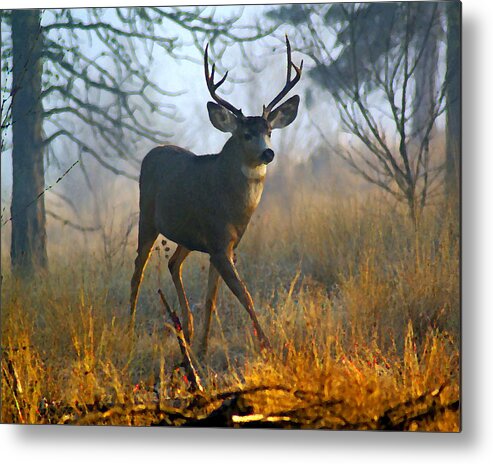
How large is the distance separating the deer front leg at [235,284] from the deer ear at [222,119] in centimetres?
65

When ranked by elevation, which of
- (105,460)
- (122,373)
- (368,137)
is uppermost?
(368,137)

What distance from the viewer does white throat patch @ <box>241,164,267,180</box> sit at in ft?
17.9

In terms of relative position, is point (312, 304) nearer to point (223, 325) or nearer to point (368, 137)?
point (223, 325)

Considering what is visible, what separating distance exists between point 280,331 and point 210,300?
1.38 feet

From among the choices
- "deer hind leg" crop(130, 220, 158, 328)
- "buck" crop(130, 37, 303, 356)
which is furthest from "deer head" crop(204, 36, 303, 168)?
"deer hind leg" crop(130, 220, 158, 328)

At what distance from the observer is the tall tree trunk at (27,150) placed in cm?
562

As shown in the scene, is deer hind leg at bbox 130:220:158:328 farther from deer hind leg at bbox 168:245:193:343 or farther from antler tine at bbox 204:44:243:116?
antler tine at bbox 204:44:243:116

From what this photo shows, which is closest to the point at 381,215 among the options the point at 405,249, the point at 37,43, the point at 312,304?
the point at 405,249

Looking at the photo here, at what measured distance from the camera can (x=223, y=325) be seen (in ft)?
17.9

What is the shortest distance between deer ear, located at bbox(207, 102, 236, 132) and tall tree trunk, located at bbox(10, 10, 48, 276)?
0.95 metres

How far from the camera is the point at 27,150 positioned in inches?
222

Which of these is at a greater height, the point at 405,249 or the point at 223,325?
the point at 405,249

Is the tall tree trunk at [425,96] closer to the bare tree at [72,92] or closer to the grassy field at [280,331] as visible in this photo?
the grassy field at [280,331]

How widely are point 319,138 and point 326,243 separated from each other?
21.3 inches
